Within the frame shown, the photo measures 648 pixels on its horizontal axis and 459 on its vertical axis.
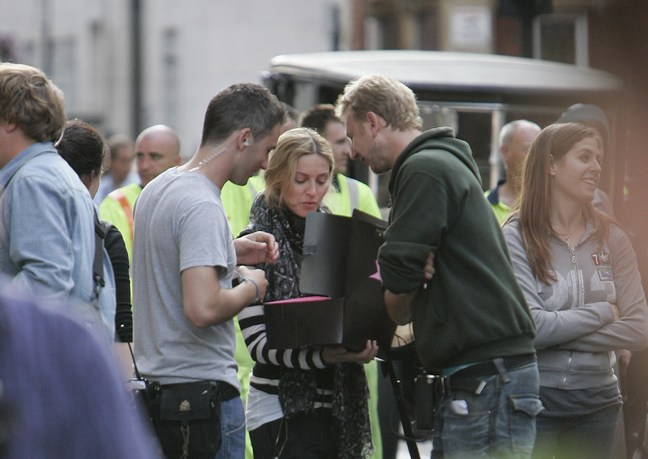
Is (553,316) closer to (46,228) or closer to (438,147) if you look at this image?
(438,147)

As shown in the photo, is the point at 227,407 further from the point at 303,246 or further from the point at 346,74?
the point at 346,74

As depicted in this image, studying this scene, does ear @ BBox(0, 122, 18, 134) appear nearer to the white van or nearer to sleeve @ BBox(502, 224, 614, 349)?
sleeve @ BBox(502, 224, 614, 349)

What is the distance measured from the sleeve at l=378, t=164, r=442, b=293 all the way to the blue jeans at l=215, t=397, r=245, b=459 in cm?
66

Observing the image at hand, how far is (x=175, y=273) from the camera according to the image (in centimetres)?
416

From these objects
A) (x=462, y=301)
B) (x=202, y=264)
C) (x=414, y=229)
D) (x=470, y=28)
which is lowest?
(x=462, y=301)

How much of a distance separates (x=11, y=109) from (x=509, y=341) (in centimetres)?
167

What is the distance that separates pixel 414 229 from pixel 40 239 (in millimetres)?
1111

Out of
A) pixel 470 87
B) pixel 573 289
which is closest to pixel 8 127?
pixel 573 289

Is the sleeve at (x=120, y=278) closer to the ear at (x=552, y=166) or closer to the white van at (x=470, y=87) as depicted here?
the ear at (x=552, y=166)

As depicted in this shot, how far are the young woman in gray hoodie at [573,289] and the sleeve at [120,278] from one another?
1.44 meters

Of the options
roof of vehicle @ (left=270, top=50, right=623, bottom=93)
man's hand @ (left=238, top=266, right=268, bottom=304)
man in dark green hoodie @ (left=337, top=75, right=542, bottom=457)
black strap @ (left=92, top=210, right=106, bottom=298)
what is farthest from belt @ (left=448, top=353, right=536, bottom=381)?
roof of vehicle @ (left=270, top=50, right=623, bottom=93)

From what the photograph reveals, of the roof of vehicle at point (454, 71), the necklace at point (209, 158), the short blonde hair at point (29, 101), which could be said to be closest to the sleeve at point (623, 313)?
the necklace at point (209, 158)

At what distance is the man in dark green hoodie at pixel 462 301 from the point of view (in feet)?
13.1

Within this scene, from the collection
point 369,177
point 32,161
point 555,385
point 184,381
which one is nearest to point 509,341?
point 555,385
